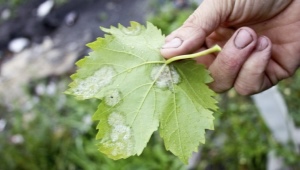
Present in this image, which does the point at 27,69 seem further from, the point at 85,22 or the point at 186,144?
the point at 186,144

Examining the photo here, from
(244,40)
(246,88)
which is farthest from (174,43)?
(246,88)

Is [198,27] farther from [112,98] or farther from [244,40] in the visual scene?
[112,98]

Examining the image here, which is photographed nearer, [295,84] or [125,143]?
[125,143]

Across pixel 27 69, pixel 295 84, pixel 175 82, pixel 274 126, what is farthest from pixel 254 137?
pixel 27 69

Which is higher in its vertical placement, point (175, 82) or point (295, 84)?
point (175, 82)

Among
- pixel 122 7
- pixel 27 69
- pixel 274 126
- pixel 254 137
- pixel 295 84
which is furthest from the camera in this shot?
pixel 122 7

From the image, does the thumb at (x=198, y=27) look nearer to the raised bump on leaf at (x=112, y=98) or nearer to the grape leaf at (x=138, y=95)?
the grape leaf at (x=138, y=95)

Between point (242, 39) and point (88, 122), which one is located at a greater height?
point (242, 39)
